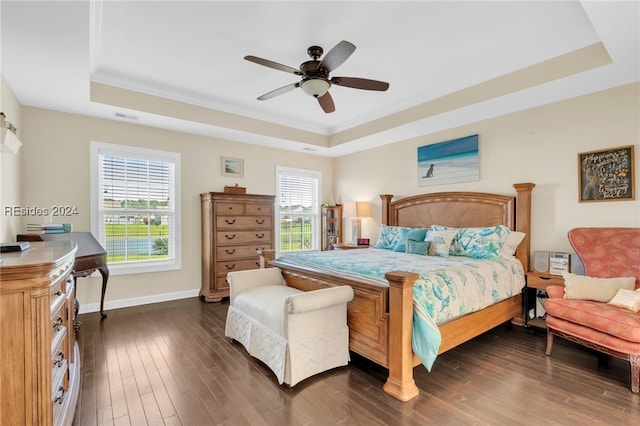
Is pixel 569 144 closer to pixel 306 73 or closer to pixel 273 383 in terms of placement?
pixel 306 73

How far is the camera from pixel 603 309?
244 cm

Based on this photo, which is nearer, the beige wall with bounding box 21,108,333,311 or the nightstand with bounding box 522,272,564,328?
the nightstand with bounding box 522,272,564,328

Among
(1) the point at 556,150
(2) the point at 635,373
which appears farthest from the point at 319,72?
(2) the point at 635,373

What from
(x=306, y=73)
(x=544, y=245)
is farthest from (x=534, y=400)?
(x=306, y=73)

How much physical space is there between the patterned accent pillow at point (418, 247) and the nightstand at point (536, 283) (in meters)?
1.07

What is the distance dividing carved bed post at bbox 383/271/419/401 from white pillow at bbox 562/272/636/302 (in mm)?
1654

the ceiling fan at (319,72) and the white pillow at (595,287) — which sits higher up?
the ceiling fan at (319,72)

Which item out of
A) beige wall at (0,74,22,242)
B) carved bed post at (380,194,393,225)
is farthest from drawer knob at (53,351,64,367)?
carved bed post at (380,194,393,225)

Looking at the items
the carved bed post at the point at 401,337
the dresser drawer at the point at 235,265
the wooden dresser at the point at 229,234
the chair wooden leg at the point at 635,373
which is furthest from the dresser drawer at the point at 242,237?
the chair wooden leg at the point at 635,373

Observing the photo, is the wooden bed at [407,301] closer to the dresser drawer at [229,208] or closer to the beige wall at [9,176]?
the dresser drawer at [229,208]

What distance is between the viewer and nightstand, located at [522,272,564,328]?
3.15 m

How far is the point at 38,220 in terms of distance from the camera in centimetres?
373

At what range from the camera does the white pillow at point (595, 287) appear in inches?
103

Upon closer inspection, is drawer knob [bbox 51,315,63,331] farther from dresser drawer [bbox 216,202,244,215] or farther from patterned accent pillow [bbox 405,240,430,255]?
patterned accent pillow [bbox 405,240,430,255]
